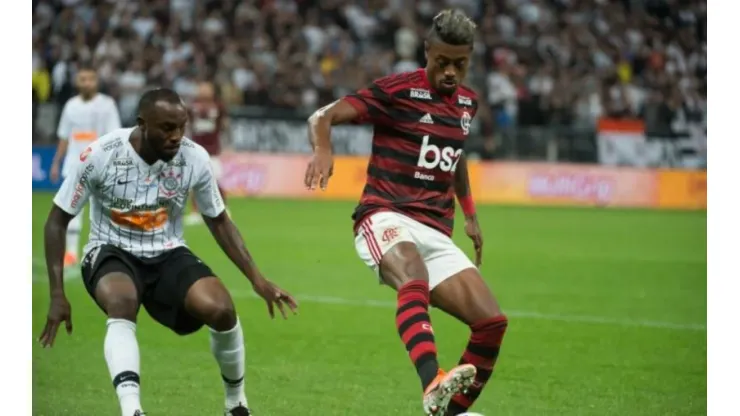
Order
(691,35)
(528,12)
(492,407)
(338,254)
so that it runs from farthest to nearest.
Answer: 1. (528,12)
2. (691,35)
3. (338,254)
4. (492,407)

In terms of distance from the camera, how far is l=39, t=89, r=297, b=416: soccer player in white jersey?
600cm

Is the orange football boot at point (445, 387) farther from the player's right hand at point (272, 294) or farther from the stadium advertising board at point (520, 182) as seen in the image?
the stadium advertising board at point (520, 182)

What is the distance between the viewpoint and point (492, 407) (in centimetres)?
723

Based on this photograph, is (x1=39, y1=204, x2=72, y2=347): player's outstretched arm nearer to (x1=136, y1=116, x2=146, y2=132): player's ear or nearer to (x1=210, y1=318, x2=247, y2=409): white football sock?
(x1=136, y1=116, x2=146, y2=132): player's ear

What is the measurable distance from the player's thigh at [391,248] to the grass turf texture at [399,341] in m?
1.11

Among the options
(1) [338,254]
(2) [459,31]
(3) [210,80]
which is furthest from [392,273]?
(3) [210,80]

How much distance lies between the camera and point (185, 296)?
612cm

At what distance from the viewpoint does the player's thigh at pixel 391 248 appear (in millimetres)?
6199

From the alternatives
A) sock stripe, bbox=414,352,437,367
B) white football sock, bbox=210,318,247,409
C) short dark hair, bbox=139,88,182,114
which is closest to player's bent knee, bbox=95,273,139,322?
white football sock, bbox=210,318,247,409

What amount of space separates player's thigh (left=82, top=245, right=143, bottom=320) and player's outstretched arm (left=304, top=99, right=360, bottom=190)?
40.6 inches

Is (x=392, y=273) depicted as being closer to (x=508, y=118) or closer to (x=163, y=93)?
(x=163, y=93)

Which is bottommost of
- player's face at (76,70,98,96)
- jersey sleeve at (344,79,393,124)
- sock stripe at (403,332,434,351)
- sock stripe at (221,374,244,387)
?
sock stripe at (221,374,244,387)

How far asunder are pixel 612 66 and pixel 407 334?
22.3 metres
